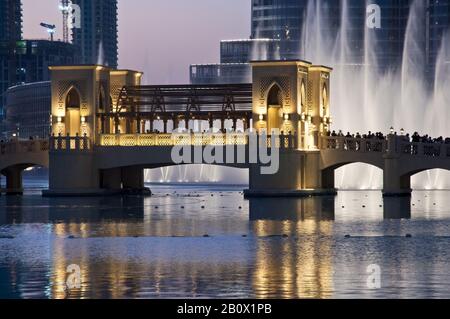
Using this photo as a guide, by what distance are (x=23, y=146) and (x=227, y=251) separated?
45.2 m

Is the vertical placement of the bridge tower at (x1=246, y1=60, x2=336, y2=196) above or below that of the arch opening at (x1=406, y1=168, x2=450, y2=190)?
above

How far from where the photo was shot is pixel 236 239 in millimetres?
39719

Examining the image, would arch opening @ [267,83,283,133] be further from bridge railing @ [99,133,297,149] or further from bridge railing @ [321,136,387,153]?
bridge railing @ [321,136,387,153]

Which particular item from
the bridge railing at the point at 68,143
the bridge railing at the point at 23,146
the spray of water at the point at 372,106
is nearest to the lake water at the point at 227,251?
the bridge railing at the point at 68,143

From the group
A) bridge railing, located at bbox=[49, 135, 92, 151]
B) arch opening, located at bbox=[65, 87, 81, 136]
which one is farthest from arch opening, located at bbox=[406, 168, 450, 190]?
bridge railing, located at bbox=[49, 135, 92, 151]

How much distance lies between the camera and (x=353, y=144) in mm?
73750

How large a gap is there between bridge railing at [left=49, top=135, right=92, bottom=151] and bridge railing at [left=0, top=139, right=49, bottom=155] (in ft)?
8.58

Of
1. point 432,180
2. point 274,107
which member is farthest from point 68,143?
point 432,180

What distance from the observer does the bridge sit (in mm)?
72500

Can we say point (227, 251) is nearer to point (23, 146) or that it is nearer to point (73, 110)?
point (73, 110)

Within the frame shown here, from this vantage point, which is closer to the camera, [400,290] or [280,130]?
[400,290]
